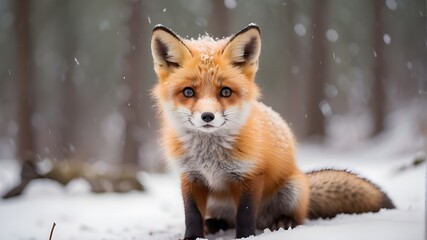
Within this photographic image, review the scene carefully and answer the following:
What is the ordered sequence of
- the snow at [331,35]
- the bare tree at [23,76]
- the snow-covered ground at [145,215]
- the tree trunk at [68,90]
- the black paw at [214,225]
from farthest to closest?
the tree trunk at [68,90], the snow at [331,35], the bare tree at [23,76], the black paw at [214,225], the snow-covered ground at [145,215]

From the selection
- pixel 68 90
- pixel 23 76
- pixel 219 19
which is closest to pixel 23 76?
pixel 23 76

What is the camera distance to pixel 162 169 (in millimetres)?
9062

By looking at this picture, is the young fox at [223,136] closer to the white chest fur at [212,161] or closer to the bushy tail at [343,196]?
the white chest fur at [212,161]

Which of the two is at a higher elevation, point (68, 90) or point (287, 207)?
point (68, 90)

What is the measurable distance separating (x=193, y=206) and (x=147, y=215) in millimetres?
1737

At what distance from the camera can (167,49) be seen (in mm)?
3004

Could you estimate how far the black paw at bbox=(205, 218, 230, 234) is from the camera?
3570mm

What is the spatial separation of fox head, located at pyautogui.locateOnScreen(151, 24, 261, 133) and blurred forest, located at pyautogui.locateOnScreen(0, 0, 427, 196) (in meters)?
0.61

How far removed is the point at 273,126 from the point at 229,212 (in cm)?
74

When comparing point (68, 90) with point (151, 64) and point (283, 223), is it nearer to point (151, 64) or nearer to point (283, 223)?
point (151, 64)

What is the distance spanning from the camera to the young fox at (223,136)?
9.29ft

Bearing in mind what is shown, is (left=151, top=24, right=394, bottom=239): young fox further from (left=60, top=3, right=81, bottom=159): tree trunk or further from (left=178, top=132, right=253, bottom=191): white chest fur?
(left=60, top=3, right=81, bottom=159): tree trunk

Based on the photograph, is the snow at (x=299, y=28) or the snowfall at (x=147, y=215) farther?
the snow at (x=299, y=28)

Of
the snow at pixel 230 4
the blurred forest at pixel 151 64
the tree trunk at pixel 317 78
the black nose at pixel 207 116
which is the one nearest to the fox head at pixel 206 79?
the black nose at pixel 207 116
